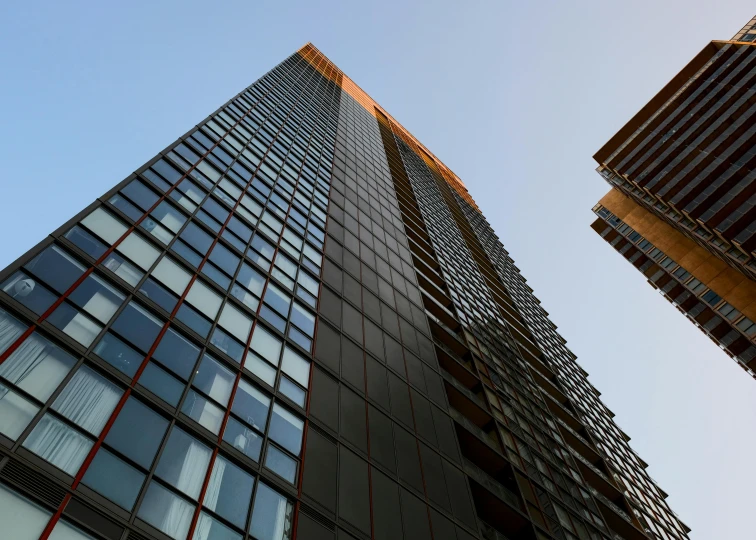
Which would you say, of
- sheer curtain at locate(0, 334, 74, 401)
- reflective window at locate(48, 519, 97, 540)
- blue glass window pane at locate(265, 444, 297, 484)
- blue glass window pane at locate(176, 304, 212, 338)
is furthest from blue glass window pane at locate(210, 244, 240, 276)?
reflective window at locate(48, 519, 97, 540)

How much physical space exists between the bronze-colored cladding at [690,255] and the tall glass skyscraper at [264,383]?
73.1 feet

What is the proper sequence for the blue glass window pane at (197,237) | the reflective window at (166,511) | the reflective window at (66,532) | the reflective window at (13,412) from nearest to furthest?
1. the reflective window at (66,532)
2. the reflective window at (13,412)
3. the reflective window at (166,511)
4. the blue glass window pane at (197,237)

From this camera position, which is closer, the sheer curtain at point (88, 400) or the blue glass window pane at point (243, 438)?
the sheer curtain at point (88, 400)

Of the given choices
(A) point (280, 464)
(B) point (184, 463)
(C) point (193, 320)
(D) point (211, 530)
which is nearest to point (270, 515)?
(A) point (280, 464)

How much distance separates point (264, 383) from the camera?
15836mm

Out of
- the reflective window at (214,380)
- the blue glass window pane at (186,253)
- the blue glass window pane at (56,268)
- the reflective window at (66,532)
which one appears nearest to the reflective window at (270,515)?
the reflective window at (214,380)

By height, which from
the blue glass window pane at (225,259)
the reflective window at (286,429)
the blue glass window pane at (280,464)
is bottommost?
the blue glass window pane at (280,464)

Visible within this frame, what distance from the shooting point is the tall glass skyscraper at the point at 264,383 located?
1048 cm

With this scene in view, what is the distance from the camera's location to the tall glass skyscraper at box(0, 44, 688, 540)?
10.5 meters

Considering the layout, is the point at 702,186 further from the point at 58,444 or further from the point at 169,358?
the point at 58,444

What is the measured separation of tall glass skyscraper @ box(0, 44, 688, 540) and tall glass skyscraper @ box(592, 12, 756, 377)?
2173 centimetres

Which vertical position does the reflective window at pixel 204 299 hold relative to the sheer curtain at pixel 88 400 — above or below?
above

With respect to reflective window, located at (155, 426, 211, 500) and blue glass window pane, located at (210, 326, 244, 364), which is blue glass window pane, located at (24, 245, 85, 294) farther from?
reflective window, located at (155, 426, 211, 500)

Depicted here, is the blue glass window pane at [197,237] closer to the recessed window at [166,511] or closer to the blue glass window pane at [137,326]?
the blue glass window pane at [137,326]
